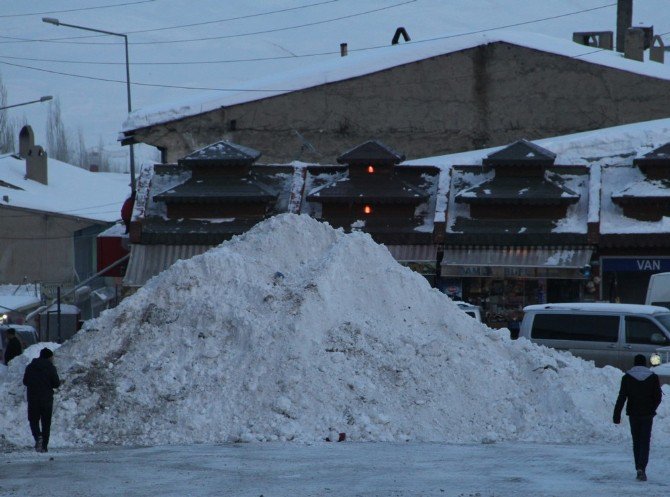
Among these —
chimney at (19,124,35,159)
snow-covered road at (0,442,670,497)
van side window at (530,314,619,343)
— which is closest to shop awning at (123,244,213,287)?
van side window at (530,314,619,343)

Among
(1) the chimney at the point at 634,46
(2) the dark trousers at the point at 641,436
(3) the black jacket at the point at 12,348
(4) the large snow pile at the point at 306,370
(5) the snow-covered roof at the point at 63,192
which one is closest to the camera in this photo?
(2) the dark trousers at the point at 641,436

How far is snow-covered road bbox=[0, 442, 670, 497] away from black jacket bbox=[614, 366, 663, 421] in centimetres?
79

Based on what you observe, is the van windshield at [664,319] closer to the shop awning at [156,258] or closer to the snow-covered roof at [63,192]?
the shop awning at [156,258]

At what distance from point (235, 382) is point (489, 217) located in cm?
1999

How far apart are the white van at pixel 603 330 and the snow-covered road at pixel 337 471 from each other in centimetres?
595

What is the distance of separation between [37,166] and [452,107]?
99.1 feet

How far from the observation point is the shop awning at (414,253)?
119 ft

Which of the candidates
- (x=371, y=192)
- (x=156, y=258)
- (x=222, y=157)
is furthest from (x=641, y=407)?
(x=222, y=157)

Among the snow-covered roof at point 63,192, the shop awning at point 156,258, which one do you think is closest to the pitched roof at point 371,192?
the shop awning at point 156,258

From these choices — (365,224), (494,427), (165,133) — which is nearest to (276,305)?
(494,427)

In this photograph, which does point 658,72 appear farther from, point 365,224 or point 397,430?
point 397,430

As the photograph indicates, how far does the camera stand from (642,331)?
72.0 feet

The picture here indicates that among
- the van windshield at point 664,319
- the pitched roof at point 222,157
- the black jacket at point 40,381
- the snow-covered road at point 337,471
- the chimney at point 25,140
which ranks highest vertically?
the chimney at point 25,140

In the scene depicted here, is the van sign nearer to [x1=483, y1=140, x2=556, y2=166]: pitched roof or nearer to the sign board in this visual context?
the sign board
